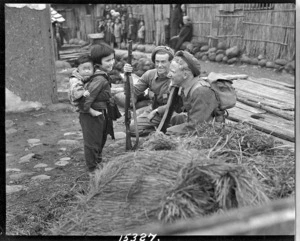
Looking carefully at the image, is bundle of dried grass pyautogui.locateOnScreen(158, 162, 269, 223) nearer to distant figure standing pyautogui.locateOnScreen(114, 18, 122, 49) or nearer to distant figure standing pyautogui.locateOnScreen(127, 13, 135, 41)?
distant figure standing pyautogui.locateOnScreen(127, 13, 135, 41)

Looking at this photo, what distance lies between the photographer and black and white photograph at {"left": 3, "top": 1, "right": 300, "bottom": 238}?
8.62 feet

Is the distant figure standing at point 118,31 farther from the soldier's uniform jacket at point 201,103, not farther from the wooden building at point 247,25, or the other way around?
the soldier's uniform jacket at point 201,103

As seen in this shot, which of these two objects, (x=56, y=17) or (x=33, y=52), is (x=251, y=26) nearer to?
Result: (x=33, y=52)

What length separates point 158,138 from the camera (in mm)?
Answer: 3281

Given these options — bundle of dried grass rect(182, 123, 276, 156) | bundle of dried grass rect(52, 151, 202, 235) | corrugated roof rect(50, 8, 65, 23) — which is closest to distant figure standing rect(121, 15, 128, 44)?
corrugated roof rect(50, 8, 65, 23)

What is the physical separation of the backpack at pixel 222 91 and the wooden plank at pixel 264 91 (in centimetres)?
103

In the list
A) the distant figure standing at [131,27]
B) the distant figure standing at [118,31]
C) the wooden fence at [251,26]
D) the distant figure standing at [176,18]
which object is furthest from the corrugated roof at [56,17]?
the wooden fence at [251,26]

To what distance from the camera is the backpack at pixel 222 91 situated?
3.83 metres

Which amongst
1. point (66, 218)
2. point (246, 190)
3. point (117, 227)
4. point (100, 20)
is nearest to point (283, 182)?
point (246, 190)

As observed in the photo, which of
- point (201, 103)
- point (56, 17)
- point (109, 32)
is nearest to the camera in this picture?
point (201, 103)

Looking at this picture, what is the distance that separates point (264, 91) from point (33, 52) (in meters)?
3.10

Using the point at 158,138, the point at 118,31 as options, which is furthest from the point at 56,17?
the point at 158,138

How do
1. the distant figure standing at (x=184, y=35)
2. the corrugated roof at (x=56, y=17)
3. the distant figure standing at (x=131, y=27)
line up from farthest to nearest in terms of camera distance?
the corrugated roof at (x=56, y=17) < the distant figure standing at (x=131, y=27) < the distant figure standing at (x=184, y=35)
